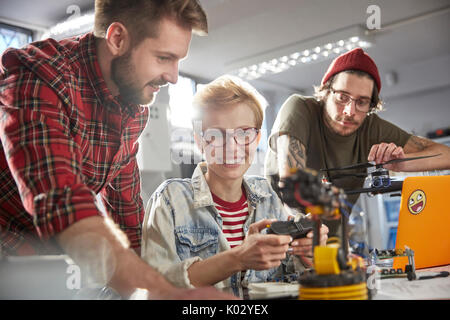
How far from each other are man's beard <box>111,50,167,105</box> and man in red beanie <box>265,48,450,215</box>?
0.33 m

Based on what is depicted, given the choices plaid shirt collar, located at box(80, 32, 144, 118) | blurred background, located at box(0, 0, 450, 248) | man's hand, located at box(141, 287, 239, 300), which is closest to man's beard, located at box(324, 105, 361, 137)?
blurred background, located at box(0, 0, 450, 248)

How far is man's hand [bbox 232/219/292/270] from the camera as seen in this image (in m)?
0.71

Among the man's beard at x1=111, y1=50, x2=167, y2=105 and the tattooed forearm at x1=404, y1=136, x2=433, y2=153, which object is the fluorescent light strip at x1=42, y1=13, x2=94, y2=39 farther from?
the tattooed forearm at x1=404, y1=136, x2=433, y2=153

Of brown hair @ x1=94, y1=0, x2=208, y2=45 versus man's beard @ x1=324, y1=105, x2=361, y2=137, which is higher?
brown hair @ x1=94, y1=0, x2=208, y2=45

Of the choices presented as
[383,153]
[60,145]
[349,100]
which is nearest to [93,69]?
[60,145]

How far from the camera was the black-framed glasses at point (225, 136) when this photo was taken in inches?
37.9

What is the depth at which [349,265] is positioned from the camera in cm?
52

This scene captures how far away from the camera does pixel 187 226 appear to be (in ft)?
3.07

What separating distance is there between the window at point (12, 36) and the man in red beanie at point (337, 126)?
0.66 metres

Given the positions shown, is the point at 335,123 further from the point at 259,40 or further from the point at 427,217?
the point at 259,40

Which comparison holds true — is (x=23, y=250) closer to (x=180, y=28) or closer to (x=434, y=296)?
(x=180, y=28)

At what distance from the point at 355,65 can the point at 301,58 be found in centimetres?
42

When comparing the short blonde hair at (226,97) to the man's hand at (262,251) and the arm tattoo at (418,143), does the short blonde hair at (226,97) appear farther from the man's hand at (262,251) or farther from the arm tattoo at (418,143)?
the arm tattoo at (418,143)
